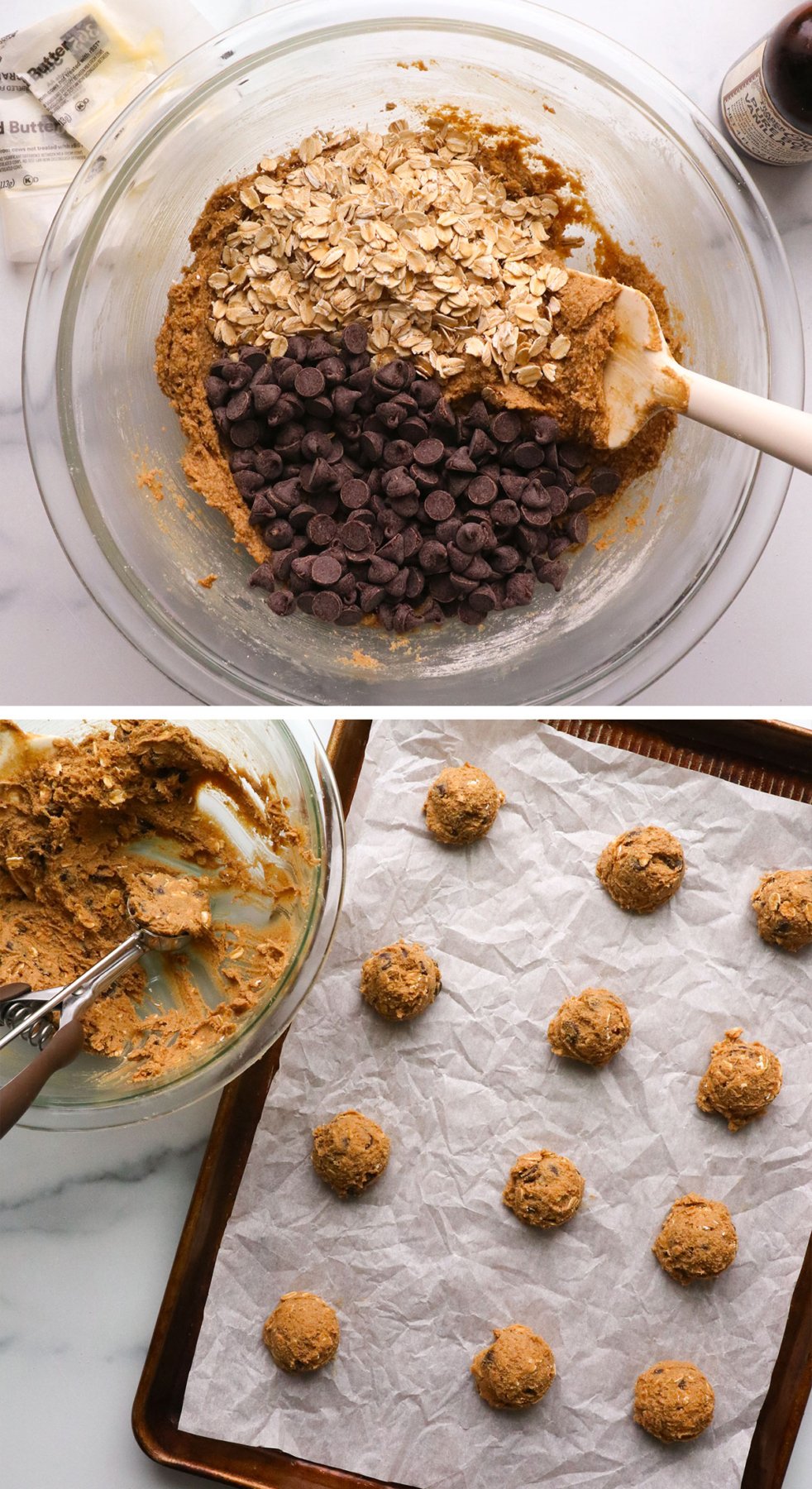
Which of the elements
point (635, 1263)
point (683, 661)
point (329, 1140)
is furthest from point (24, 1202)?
point (683, 661)

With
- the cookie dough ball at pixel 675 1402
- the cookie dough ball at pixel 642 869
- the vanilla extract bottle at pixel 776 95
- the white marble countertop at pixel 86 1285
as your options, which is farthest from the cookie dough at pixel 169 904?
the vanilla extract bottle at pixel 776 95

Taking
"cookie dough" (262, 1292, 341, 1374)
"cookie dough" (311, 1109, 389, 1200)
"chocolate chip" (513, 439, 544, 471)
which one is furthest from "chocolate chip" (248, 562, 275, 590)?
"cookie dough" (262, 1292, 341, 1374)

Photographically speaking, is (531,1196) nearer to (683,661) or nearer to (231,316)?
(683,661)

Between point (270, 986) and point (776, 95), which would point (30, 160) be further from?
point (270, 986)

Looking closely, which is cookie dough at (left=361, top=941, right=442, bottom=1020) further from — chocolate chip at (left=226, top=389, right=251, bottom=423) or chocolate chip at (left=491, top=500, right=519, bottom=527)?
chocolate chip at (left=226, top=389, right=251, bottom=423)

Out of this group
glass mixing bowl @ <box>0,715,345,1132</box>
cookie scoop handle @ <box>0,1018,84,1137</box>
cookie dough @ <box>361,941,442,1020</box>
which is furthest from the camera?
cookie dough @ <box>361,941,442,1020</box>

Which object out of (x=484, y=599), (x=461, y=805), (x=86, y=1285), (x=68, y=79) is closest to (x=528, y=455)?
(x=484, y=599)
